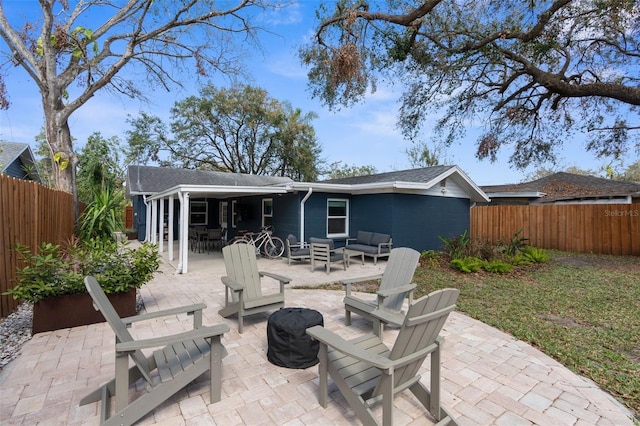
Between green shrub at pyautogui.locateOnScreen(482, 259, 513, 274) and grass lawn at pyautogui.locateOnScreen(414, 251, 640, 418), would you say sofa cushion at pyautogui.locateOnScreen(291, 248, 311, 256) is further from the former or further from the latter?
green shrub at pyautogui.locateOnScreen(482, 259, 513, 274)

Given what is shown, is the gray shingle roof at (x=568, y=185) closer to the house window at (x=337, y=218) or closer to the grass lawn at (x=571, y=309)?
the grass lawn at (x=571, y=309)

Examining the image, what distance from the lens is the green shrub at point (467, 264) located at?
766 centimetres

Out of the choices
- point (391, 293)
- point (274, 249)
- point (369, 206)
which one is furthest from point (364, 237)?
point (391, 293)

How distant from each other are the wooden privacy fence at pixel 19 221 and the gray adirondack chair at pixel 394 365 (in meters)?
4.45

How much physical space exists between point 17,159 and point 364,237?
17.1 meters

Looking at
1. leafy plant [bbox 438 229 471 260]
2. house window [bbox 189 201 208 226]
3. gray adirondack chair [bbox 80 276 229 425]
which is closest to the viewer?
gray adirondack chair [bbox 80 276 229 425]

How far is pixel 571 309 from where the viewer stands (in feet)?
16.2

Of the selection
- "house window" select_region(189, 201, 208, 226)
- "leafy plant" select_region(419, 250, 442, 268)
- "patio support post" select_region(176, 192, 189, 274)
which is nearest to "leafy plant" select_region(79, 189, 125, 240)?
"patio support post" select_region(176, 192, 189, 274)

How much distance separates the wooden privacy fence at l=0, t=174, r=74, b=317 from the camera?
12.8ft

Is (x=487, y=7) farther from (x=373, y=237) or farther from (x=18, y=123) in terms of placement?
(x=18, y=123)

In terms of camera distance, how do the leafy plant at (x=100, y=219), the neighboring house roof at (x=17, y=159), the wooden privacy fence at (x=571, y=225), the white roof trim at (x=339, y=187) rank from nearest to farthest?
the leafy plant at (x=100, y=219), the white roof trim at (x=339, y=187), the wooden privacy fence at (x=571, y=225), the neighboring house roof at (x=17, y=159)

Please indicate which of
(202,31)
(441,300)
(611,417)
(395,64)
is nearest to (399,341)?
(441,300)

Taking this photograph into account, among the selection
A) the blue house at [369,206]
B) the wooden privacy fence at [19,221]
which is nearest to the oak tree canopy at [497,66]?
the blue house at [369,206]

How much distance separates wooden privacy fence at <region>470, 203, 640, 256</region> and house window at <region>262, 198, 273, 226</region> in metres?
7.75
